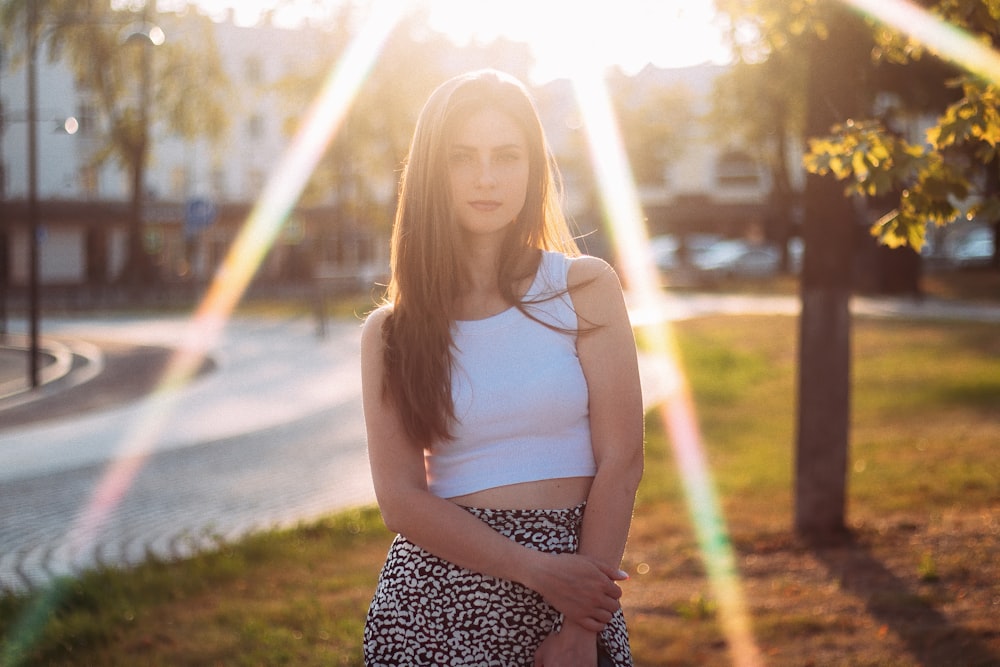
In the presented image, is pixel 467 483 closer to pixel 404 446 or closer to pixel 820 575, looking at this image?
pixel 404 446

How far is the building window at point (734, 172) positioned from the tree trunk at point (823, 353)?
70.8m

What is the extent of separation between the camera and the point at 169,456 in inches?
461

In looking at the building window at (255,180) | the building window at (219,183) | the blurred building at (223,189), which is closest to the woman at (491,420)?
the blurred building at (223,189)

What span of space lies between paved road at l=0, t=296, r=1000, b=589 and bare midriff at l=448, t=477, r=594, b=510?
4.97m

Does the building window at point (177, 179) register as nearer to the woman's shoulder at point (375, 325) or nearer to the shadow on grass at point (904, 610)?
the shadow on grass at point (904, 610)

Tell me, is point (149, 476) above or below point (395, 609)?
below

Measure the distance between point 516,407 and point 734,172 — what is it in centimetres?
Result: 7677

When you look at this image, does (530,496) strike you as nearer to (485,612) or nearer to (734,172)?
(485,612)

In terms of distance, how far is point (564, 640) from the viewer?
2533mm

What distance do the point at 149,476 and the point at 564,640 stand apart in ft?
28.7

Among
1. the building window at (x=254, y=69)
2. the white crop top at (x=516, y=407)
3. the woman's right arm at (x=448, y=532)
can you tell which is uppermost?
the building window at (x=254, y=69)

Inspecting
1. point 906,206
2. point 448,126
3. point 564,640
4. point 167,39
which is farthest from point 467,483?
point 167,39

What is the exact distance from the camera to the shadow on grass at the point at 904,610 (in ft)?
16.2

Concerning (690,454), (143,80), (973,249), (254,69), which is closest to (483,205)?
(690,454)
